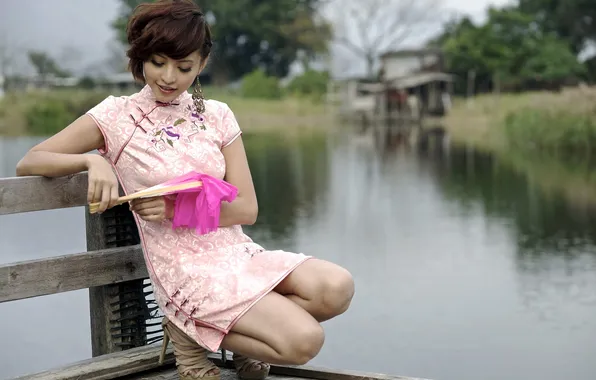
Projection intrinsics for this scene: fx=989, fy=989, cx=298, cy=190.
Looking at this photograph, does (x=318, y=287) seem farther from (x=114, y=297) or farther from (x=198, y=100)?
(x=114, y=297)

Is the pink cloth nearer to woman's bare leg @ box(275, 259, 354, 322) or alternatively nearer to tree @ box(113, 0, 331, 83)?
woman's bare leg @ box(275, 259, 354, 322)

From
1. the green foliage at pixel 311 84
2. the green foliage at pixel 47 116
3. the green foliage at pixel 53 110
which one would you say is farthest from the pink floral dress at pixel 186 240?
the green foliage at pixel 311 84

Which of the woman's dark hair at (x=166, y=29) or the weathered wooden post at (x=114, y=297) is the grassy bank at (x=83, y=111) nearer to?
the weathered wooden post at (x=114, y=297)

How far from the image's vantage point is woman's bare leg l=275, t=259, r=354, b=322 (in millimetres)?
2393

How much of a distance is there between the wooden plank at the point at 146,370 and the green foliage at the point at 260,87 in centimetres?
4123

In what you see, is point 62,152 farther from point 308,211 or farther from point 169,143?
point 308,211

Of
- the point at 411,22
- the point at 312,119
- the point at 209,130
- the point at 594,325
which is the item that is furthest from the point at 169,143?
the point at 411,22

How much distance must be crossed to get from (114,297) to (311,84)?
45.1 meters

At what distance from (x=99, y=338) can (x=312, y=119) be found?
3968 cm

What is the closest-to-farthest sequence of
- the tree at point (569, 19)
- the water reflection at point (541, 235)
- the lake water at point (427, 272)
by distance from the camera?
the lake water at point (427, 272) → the water reflection at point (541, 235) → the tree at point (569, 19)

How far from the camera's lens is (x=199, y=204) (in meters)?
2.34

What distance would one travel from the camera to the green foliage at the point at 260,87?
4391cm

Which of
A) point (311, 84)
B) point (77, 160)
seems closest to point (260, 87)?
point (311, 84)

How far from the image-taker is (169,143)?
8.11ft
